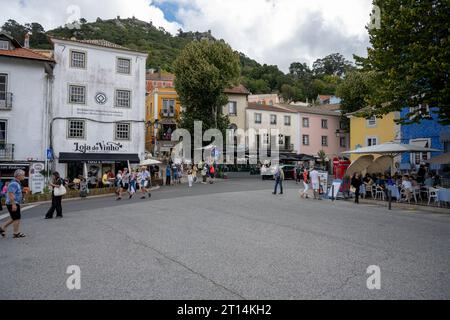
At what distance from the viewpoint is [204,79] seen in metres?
37.9

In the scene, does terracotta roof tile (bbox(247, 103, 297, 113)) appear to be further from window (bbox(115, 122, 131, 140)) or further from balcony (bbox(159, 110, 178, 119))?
window (bbox(115, 122, 131, 140))

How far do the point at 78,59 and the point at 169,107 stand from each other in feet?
55.2

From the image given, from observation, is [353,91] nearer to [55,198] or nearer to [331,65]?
[55,198]

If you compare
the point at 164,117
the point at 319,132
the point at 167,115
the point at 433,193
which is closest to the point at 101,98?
the point at 164,117

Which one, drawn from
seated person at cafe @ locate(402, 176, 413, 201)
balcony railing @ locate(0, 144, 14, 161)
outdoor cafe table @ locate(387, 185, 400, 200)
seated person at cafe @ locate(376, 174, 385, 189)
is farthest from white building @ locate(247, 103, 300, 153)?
seated person at cafe @ locate(402, 176, 413, 201)

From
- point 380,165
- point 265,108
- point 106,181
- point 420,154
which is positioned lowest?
point 106,181

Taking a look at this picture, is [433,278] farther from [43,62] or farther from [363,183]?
[43,62]

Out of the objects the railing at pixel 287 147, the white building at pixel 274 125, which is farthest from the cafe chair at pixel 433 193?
the railing at pixel 287 147

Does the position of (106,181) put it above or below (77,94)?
below

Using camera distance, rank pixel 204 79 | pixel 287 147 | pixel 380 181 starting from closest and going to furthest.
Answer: pixel 380 181, pixel 204 79, pixel 287 147

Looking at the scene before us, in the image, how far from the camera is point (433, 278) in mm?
5348

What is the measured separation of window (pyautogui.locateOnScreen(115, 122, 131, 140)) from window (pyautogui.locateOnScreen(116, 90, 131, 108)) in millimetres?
1617

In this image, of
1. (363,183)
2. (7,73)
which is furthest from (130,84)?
(363,183)
